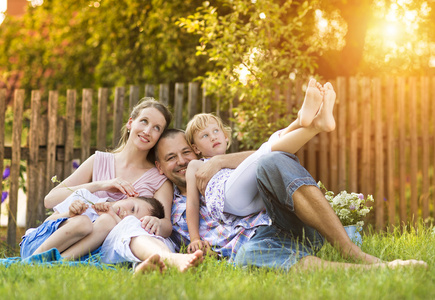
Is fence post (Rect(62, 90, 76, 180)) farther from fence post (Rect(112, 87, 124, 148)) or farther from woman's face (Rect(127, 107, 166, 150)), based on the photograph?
woman's face (Rect(127, 107, 166, 150))

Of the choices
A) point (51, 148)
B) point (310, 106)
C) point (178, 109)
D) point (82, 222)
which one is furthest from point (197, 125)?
point (51, 148)

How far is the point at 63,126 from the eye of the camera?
533 cm

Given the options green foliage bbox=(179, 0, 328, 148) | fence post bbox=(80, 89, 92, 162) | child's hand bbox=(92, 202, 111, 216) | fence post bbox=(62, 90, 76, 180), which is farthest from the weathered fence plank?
child's hand bbox=(92, 202, 111, 216)

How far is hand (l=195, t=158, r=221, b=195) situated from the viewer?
3238mm

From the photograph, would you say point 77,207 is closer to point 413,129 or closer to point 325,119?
point 325,119

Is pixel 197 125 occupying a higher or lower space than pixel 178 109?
lower

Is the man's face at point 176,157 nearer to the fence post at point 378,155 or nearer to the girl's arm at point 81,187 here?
the girl's arm at point 81,187

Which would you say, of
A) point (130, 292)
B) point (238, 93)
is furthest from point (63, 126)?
point (130, 292)

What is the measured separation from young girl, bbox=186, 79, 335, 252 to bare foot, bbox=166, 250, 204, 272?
0.53 metres

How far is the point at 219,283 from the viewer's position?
2227mm

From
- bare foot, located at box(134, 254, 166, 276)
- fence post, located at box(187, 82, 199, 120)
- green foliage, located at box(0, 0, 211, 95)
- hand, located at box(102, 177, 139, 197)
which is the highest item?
green foliage, located at box(0, 0, 211, 95)

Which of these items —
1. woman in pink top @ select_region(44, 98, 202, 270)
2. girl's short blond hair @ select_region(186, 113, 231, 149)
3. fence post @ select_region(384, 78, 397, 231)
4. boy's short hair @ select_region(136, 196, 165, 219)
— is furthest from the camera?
fence post @ select_region(384, 78, 397, 231)

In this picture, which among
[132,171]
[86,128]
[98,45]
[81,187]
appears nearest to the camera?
[81,187]

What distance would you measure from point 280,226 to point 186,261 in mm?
710
